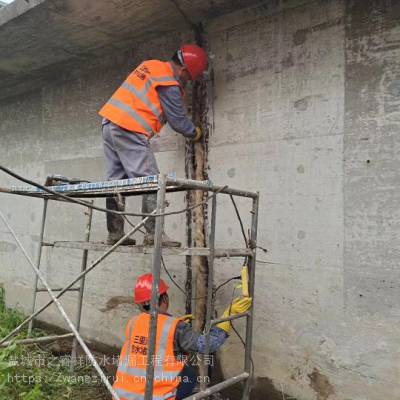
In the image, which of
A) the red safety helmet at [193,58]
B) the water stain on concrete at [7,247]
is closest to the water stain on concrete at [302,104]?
the red safety helmet at [193,58]

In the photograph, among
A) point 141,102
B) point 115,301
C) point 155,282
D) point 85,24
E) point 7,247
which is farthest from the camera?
point 7,247

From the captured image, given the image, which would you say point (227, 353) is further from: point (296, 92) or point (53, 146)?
point (53, 146)

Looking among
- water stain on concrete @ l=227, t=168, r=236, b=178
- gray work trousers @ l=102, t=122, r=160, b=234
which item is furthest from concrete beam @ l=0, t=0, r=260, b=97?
water stain on concrete @ l=227, t=168, r=236, b=178

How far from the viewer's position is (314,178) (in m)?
3.09

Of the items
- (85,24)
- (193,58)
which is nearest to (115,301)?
(193,58)

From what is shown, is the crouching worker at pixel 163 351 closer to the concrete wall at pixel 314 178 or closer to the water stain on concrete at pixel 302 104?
the concrete wall at pixel 314 178

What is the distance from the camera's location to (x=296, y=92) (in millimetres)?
3199

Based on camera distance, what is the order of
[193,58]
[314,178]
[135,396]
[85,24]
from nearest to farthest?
[135,396] < [314,178] < [193,58] < [85,24]

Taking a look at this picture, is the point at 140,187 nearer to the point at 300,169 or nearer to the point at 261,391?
the point at 300,169

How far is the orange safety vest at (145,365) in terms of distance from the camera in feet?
8.61

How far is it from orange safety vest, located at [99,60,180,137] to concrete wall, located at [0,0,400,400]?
62cm

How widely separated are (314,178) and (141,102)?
4.62 feet

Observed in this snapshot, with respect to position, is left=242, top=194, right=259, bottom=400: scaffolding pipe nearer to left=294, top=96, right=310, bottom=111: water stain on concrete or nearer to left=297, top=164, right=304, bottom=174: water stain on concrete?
left=297, top=164, right=304, bottom=174: water stain on concrete

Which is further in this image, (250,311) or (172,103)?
(172,103)
